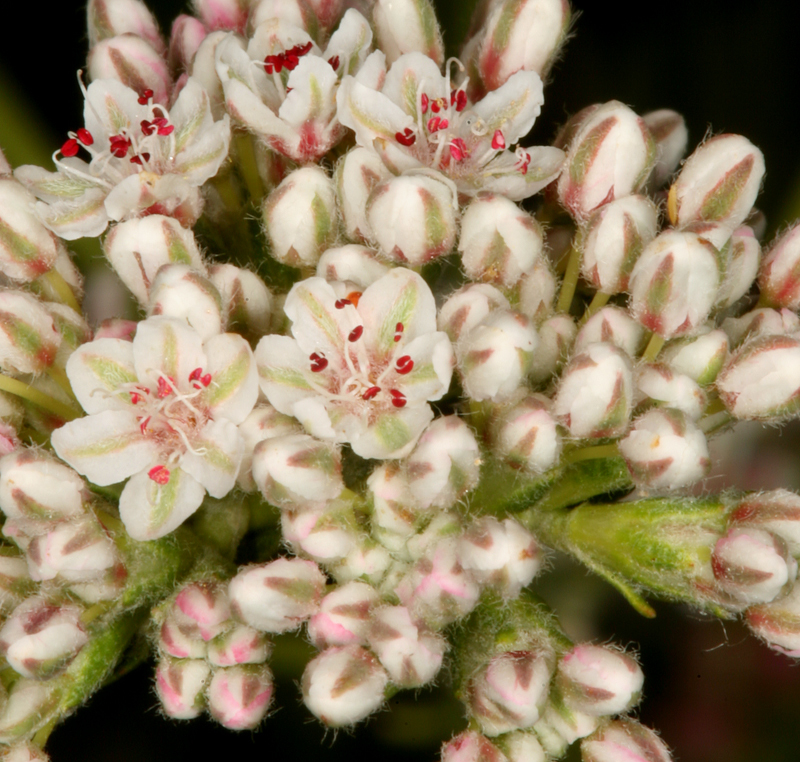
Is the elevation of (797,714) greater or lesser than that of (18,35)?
lesser

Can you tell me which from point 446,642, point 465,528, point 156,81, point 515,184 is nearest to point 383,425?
point 465,528

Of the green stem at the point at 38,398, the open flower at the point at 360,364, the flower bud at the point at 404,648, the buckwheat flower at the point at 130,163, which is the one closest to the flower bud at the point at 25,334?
the green stem at the point at 38,398

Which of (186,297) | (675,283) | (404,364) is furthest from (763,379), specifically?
(186,297)

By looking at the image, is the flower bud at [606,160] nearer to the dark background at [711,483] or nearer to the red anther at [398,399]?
the red anther at [398,399]

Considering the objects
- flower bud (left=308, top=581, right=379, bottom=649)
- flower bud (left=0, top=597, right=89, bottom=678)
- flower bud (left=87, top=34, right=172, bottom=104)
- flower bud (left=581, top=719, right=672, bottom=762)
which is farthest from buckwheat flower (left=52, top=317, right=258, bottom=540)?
flower bud (left=581, top=719, right=672, bottom=762)

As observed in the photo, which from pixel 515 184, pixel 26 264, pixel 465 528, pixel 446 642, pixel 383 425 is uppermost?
pixel 515 184

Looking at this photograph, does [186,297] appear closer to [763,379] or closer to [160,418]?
[160,418]

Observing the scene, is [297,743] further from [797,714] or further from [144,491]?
[797,714]
